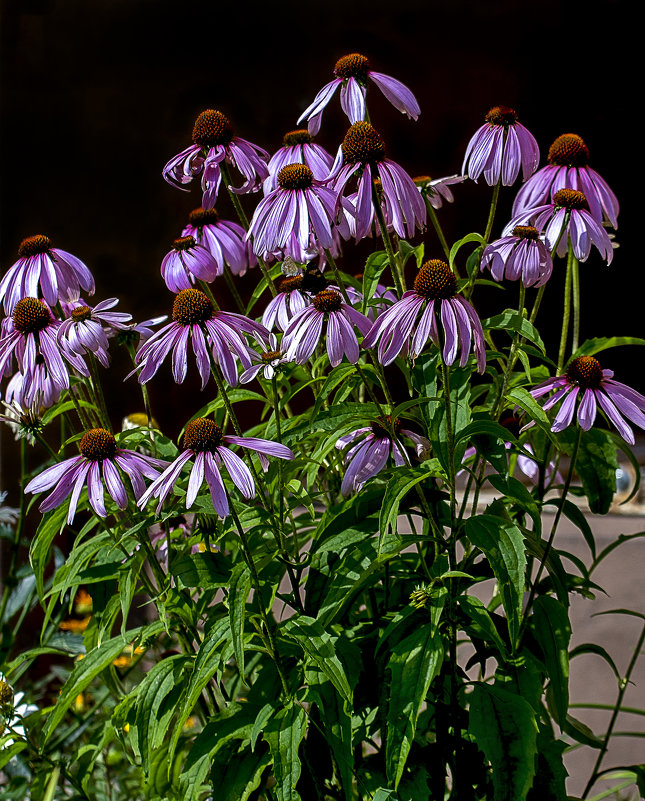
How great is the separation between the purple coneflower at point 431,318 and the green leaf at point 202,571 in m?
0.28

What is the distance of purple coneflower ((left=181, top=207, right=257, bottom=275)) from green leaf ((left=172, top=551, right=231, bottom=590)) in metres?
0.30

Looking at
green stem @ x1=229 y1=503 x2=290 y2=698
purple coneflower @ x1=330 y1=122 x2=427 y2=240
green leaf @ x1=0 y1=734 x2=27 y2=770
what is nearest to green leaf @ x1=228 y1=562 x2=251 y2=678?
green stem @ x1=229 y1=503 x2=290 y2=698

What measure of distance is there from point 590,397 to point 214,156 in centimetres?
44

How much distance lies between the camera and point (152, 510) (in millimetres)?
937

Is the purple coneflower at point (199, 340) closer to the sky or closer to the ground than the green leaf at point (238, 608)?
closer to the sky

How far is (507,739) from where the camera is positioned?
2.63 ft

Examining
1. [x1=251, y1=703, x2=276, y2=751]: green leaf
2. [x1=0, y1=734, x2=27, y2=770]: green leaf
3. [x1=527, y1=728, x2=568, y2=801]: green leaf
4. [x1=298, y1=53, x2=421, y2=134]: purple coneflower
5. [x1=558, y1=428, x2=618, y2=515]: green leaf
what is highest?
[x1=298, y1=53, x2=421, y2=134]: purple coneflower

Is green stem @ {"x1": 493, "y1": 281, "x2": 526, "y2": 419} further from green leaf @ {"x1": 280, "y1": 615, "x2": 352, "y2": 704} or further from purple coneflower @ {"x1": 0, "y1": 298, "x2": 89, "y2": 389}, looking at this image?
purple coneflower @ {"x1": 0, "y1": 298, "x2": 89, "y2": 389}

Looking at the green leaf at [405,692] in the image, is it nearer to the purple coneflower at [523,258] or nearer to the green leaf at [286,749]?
the green leaf at [286,749]

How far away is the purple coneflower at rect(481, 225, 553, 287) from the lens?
2.71 feet

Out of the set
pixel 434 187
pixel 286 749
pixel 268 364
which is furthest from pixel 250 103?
pixel 286 749

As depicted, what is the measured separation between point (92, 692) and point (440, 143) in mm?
1410

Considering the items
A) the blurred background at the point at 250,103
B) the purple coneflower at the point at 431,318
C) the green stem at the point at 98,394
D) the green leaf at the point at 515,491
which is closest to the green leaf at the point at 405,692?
the green leaf at the point at 515,491

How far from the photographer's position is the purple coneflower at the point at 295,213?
2.65 ft
